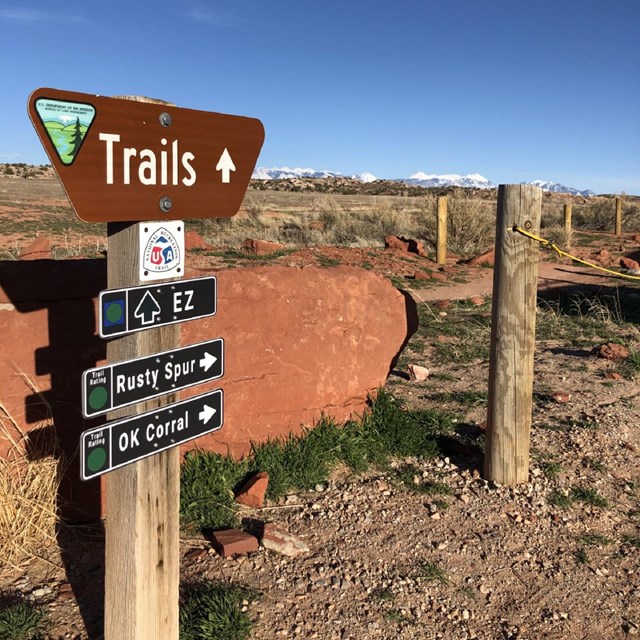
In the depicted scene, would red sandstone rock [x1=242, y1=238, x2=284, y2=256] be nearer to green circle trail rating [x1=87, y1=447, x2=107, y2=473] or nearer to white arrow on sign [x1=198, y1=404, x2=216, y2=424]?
white arrow on sign [x1=198, y1=404, x2=216, y2=424]

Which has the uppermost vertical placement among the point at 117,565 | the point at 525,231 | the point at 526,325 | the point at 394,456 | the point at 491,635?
the point at 525,231

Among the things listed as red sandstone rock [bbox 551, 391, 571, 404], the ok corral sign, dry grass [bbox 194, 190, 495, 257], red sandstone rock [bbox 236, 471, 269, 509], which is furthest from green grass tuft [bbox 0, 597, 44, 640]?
dry grass [bbox 194, 190, 495, 257]

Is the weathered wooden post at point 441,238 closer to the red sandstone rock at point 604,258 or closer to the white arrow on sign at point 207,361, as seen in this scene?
the red sandstone rock at point 604,258

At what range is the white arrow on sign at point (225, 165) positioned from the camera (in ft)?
7.88

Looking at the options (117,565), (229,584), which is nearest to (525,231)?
(229,584)

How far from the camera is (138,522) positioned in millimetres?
2281

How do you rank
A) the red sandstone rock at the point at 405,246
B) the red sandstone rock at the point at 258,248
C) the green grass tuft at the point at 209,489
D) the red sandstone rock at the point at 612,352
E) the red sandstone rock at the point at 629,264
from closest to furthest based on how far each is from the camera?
the green grass tuft at the point at 209,489 → the red sandstone rock at the point at 612,352 → the red sandstone rock at the point at 258,248 → the red sandstone rock at the point at 629,264 → the red sandstone rock at the point at 405,246

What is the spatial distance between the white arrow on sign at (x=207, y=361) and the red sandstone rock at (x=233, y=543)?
136 centimetres

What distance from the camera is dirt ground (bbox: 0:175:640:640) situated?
3.03 metres

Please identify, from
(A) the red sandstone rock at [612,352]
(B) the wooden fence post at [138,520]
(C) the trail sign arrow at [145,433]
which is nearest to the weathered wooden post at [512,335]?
(C) the trail sign arrow at [145,433]

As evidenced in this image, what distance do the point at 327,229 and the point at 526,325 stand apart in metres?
16.2

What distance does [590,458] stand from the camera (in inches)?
183

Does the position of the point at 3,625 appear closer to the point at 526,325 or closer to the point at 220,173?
the point at 220,173

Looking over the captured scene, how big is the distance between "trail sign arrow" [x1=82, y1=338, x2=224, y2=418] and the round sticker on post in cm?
26
